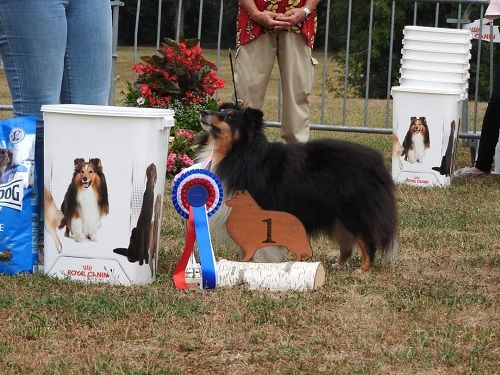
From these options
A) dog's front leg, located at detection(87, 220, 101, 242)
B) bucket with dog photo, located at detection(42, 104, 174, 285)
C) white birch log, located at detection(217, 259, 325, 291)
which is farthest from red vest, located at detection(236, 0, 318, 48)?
dog's front leg, located at detection(87, 220, 101, 242)

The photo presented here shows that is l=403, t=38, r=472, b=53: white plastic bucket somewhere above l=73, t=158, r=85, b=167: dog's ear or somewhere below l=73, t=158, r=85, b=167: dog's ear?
above

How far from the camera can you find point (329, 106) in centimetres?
1545

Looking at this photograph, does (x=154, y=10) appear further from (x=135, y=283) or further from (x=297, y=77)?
(x=135, y=283)

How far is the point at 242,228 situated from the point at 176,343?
3.73 ft

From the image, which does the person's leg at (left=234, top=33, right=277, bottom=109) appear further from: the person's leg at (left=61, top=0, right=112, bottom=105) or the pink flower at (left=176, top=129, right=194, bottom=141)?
the person's leg at (left=61, top=0, right=112, bottom=105)

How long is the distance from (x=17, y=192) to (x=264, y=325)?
139 cm

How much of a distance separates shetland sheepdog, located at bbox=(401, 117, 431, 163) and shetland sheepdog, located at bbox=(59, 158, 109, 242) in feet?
13.4

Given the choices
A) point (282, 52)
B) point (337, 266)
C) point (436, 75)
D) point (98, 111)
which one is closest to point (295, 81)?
point (282, 52)

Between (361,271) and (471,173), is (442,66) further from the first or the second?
(361,271)

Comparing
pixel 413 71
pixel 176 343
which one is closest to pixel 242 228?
pixel 176 343

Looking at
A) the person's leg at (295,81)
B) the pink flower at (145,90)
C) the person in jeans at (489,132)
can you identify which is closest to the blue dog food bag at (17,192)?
the person's leg at (295,81)

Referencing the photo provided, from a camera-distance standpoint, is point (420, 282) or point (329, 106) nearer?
point (420, 282)

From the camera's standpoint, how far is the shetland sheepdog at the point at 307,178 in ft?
15.1

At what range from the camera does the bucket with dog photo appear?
416cm
